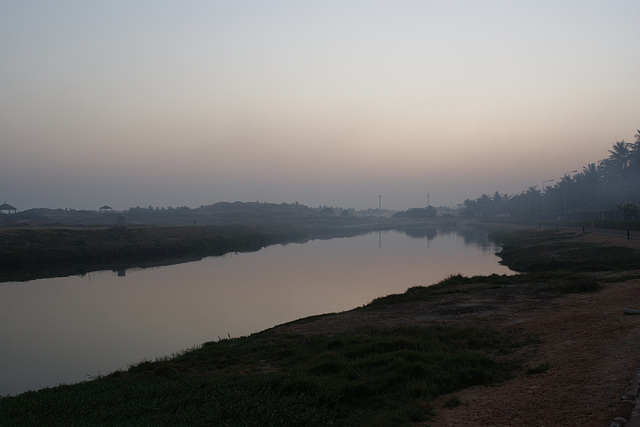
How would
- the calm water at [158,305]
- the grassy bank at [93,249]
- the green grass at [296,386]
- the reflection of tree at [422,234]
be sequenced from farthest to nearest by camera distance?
1. the reflection of tree at [422,234]
2. the grassy bank at [93,249]
3. the calm water at [158,305]
4. the green grass at [296,386]

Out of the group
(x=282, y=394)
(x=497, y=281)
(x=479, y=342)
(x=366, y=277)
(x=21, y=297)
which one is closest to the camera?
→ (x=282, y=394)

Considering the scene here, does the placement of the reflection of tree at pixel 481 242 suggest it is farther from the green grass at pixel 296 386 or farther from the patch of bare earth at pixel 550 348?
the green grass at pixel 296 386

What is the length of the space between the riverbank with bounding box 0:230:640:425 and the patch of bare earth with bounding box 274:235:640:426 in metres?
0.03

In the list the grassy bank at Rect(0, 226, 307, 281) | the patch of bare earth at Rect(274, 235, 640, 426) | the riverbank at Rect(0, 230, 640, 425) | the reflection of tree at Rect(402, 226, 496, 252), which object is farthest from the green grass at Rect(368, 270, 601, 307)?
the reflection of tree at Rect(402, 226, 496, 252)

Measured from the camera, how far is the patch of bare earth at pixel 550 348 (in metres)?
5.97

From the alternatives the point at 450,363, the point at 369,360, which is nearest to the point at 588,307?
the point at 450,363

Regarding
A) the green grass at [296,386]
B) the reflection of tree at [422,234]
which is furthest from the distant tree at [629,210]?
the green grass at [296,386]

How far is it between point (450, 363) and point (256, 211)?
153994 mm

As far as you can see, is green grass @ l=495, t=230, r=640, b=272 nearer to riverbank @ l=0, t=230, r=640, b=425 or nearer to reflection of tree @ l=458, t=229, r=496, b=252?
riverbank @ l=0, t=230, r=640, b=425

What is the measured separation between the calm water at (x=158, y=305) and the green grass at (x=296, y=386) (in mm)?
3755

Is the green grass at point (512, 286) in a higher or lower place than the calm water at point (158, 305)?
higher

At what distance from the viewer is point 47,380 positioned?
12039 millimetres

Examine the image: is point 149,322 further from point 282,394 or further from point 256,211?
point 256,211

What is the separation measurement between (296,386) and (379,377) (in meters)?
1.44
